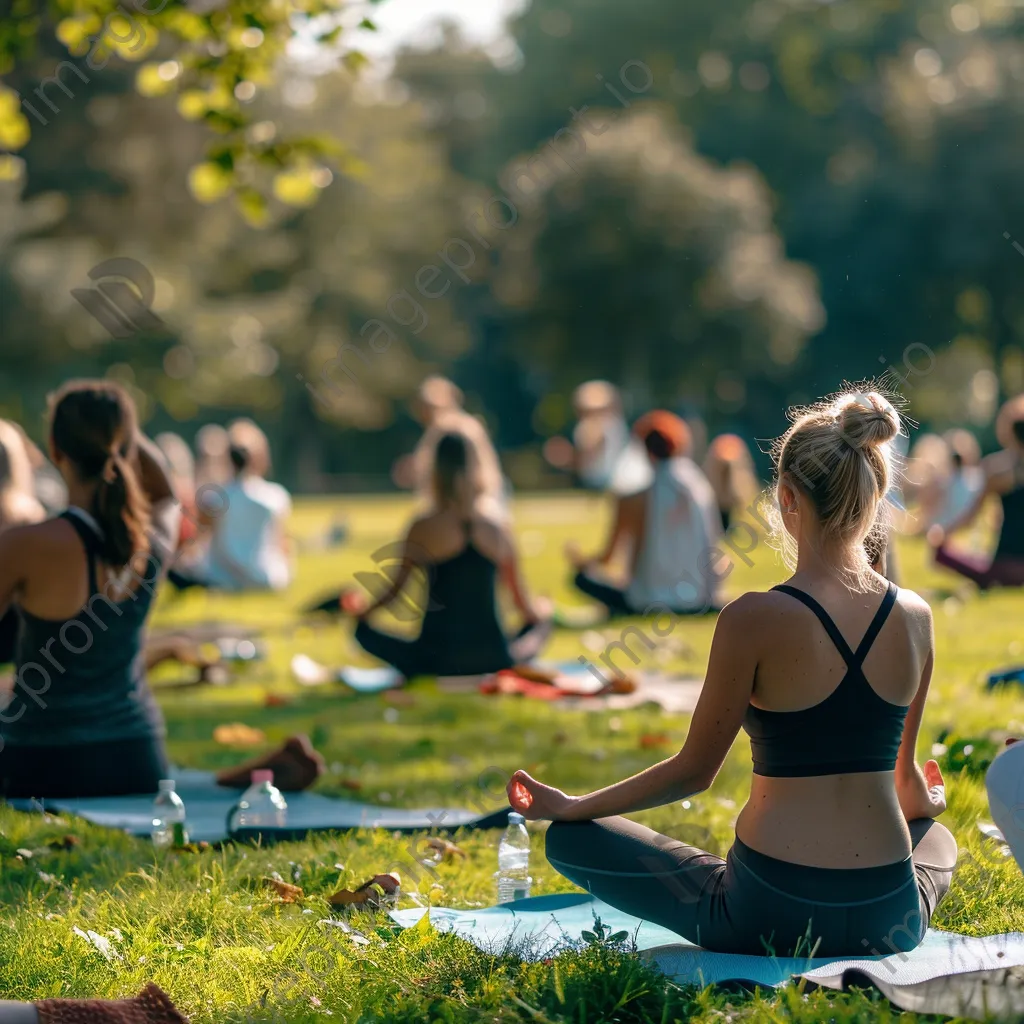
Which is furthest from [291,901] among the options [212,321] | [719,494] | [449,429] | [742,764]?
[212,321]

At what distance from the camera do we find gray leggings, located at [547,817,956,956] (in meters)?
3.74

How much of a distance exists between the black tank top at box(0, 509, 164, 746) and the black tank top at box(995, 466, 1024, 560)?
8982 millimetres

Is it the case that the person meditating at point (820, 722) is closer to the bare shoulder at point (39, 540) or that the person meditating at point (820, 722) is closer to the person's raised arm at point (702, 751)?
the person's raised arm at point (702, 751)

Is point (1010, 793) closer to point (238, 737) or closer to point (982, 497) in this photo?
point (238, 737)

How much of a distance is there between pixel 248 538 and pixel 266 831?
10706 mm

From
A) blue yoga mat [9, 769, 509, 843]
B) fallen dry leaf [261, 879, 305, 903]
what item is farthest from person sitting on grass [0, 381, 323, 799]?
fallen dry leaf [261, 879, 305, 903]

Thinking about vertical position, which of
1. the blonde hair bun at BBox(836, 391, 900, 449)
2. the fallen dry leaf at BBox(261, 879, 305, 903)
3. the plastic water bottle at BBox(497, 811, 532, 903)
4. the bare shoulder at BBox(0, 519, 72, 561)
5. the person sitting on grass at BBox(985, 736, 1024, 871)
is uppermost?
the blonde hair bun at BBox(836, 391, 900, 449)

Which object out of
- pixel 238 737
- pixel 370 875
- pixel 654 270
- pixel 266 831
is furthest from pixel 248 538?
pixel 654 270

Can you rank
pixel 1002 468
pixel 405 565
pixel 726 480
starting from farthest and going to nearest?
pixel 726 480
pixel 1002 468
pixel 405 565

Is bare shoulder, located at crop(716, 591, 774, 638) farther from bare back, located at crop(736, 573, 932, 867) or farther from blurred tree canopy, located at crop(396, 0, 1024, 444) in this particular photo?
blurred tree canopy, located at crop(396, 0, 1024, 444)

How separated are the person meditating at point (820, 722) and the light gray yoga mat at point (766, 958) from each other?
2.6 inches

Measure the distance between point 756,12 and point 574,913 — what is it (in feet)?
169

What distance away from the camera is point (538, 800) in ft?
13.1

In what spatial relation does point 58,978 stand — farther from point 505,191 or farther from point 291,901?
point 505,191
